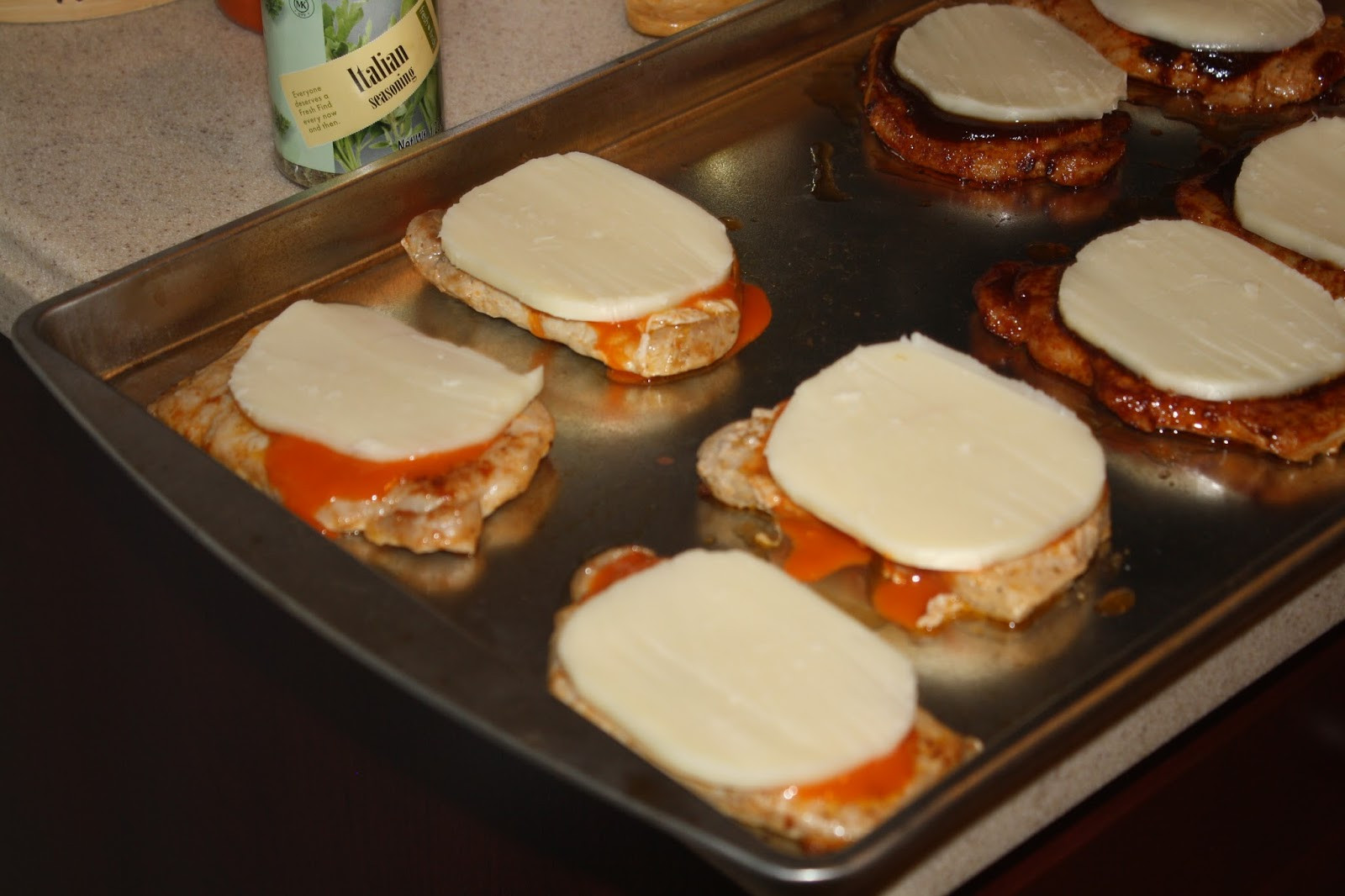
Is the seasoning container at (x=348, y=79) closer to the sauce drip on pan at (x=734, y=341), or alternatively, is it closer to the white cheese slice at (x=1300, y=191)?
the sauce drip on pan at (x=734, y=341)

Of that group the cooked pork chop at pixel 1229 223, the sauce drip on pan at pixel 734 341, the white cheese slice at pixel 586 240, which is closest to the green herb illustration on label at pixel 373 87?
the white cheese slice at pixel 586 240

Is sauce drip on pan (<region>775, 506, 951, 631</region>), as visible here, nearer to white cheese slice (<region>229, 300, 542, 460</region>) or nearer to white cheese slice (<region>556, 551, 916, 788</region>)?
white cheese slice (<region>556, 551, 916, 788</region>)

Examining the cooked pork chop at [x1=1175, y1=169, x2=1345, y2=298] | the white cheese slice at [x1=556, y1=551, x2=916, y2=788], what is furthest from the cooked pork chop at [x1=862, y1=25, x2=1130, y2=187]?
the white cheese slice at [x1=556, y1=551, x2=916, y2=788]

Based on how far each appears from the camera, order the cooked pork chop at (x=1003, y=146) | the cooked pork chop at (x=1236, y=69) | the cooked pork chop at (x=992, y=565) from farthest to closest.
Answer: the cooked pork chop at (x=1236, y=69)
the cooked pork chop at (x=1003, y=146)
the cooked pork chop at (x=992, y=565)

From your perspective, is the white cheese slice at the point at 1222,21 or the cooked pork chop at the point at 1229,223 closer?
the cooked pork chop at the point at 1229,223

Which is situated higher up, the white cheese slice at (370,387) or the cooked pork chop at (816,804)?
the white cheese slice at (370,387)

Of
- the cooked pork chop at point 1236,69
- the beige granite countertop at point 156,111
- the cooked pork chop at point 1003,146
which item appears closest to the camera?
the beige granite countertop at point 156,111

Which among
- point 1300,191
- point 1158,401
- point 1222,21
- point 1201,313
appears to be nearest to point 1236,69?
point 1222,21
